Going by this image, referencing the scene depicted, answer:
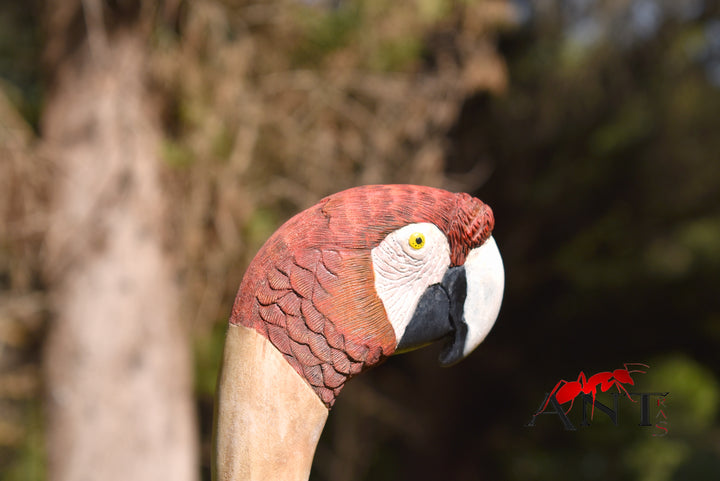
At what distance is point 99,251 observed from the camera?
2398 mm

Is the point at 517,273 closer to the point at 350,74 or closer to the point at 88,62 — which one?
the point at 350,74

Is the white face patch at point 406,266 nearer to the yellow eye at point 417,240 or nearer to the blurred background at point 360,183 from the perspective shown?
the yellow eye at point 417,240

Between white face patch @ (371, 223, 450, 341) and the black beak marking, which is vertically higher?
white face patch @ (371, 223, 450, 341)

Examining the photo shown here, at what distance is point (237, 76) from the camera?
2750mm

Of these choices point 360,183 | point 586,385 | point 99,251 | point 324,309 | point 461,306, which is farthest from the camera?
point 360,183

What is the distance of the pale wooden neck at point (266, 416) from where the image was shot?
0.90m

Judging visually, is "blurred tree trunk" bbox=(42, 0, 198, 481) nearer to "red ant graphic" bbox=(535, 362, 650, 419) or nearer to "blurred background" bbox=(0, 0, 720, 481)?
"blurred background" bbox=(0, 0, 720, 481)

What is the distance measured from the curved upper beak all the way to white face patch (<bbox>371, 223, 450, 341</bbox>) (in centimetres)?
2

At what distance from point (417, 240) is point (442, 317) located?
0.16 m

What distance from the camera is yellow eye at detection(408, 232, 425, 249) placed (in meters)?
0.93

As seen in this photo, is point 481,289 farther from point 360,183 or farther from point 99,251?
point 360,183

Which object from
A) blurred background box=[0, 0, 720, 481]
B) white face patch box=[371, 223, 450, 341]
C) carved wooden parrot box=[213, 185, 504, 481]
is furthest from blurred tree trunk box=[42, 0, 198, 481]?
white face patch box=[371, 223, 450, 341]

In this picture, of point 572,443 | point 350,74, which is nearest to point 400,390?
point 572,443

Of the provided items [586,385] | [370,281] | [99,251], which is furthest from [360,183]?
[370,281]
